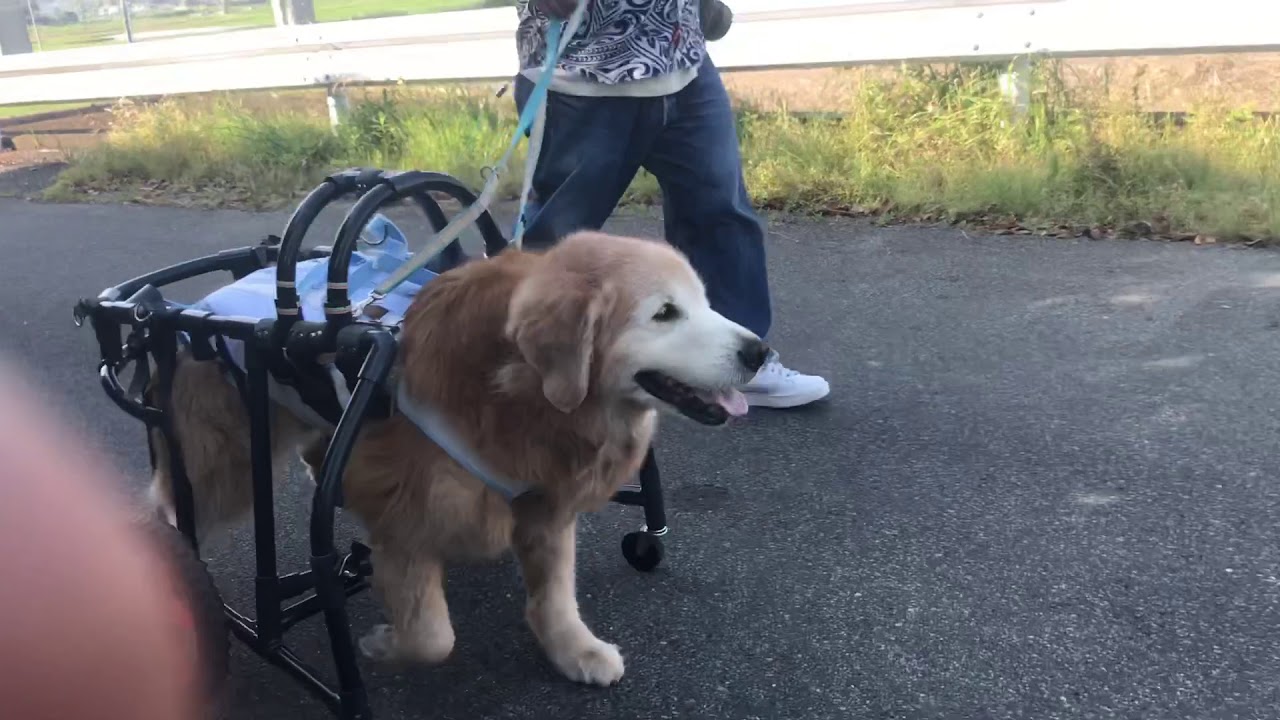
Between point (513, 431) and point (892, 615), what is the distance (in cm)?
108

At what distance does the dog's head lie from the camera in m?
2.02

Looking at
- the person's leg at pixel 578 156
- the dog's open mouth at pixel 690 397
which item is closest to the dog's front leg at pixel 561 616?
the dog's open mouth at pixel 690 397

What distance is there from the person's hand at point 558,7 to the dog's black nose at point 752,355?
135 centimetres

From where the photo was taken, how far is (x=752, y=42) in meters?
6.73

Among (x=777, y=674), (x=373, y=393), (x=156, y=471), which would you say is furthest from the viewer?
(x=156, y=471)

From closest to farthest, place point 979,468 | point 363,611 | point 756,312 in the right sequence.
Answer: point 363,611
point 979,468
point 756,312

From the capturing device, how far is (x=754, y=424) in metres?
3.68

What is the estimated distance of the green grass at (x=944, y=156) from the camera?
5.40 metres

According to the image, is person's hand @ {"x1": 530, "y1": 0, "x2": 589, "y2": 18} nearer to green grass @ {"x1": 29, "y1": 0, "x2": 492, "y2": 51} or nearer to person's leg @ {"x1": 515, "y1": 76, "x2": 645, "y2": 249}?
person's leg @ {"x1": 515, "y1": 76, "x2": 645, "y2": 249}

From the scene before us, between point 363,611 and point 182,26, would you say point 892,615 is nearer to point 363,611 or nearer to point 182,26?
point 363,611

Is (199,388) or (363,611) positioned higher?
(199,388)

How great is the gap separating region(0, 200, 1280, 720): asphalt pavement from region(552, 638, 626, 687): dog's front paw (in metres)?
0.03

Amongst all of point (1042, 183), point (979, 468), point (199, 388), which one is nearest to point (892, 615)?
point (979, 468)

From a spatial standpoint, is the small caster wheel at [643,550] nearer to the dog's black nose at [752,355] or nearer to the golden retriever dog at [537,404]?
the golden retriever dog at [537,404]
